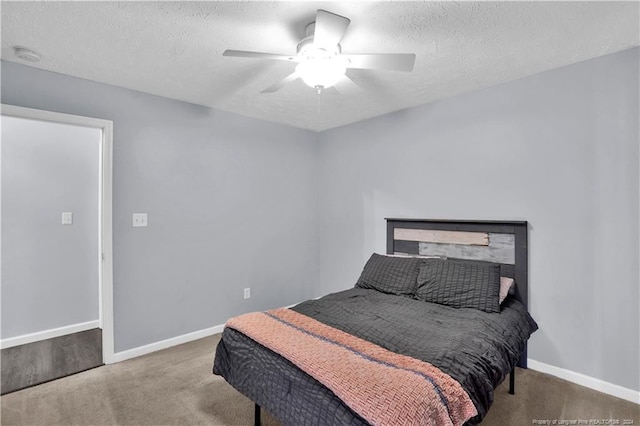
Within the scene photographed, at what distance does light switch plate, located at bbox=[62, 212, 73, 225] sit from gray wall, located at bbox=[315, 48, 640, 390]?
354 centimetres

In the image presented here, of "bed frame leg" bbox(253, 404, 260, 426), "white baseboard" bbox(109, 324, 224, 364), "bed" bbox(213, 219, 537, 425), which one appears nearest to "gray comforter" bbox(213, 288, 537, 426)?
"bed" bbox(213, 219, 537, 425)

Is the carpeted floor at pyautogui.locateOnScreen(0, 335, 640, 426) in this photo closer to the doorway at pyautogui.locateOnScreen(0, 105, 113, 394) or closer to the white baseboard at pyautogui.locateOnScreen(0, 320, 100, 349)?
the doorway at pyautogui.locateOnScreen(0, 105, 113, 394)

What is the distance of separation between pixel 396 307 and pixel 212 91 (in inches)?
93.1

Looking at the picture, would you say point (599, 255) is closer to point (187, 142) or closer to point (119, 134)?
point (187, 142)

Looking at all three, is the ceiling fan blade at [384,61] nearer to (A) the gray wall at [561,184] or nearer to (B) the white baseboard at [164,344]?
(A) the gray wall at [561,184]

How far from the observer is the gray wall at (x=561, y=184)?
2230 millimetres

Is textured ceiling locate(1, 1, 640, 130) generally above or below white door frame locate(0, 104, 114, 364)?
above

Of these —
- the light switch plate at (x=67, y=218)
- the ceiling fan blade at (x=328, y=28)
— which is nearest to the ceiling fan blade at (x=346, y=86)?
the ceiling fan blade at (x=328, y=28)

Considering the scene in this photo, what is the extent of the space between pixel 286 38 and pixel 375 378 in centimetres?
190

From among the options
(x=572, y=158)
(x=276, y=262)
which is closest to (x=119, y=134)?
(x=276, y=262)

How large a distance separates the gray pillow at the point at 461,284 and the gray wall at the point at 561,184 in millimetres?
427

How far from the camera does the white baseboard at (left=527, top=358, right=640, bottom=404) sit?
2199 millimetres

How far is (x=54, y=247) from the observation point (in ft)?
11.2

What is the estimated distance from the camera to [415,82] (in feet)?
8.95
